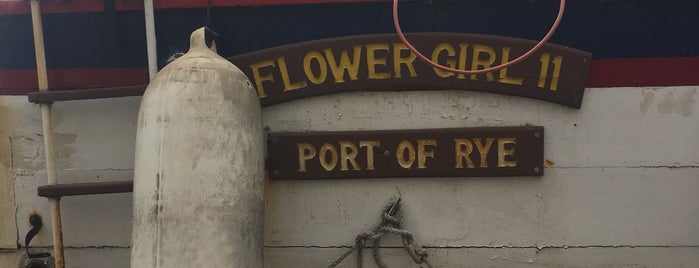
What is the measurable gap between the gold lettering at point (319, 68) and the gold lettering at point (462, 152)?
0.54 meters

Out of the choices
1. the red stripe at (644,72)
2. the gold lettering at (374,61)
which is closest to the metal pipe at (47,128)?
the gold lettering at (374,61)

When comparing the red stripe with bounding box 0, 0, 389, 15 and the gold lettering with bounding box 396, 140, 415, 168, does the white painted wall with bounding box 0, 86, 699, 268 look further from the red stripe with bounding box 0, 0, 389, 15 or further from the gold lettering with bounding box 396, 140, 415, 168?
the red stripe with bounding box 0, 0, 389, 15

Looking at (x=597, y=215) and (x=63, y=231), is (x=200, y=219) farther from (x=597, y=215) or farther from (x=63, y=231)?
(x=597, y=215)

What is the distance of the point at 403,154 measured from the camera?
95.3 inches

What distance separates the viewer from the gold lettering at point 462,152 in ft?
7.88

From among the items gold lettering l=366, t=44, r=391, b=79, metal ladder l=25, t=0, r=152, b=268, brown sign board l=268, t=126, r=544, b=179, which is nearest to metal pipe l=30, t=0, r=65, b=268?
metal ladder l=25, t=0, r=152, b=268

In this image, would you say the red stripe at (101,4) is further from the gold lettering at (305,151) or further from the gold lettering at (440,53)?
the gold lettering at (305,151)

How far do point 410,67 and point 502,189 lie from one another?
0.56m

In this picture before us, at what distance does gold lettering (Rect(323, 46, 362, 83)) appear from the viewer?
240 cm

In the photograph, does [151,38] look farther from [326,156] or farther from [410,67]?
[410,67]

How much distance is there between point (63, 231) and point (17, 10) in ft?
2.80

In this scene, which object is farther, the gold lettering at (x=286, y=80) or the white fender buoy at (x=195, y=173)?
the gold lettering at (x=286, y=80)

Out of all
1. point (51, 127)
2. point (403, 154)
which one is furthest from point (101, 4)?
point (403, 154)

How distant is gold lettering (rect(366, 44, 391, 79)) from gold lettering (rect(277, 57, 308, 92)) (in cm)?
24
